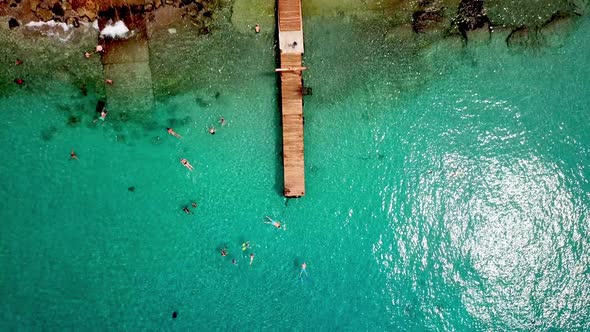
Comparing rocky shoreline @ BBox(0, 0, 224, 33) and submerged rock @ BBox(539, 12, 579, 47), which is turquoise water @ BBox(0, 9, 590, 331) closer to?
submerged rock @ BBox(539, 12, 579, 47)

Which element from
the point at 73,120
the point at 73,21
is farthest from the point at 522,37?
the point at 73,120

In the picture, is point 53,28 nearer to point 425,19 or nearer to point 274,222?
point 274,222

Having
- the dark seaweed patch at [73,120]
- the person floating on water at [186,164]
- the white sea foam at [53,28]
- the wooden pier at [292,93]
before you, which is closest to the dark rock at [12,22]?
the white sea foam at [53,28]

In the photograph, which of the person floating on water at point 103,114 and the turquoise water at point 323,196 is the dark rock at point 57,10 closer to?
the turquoise water at point 323,196

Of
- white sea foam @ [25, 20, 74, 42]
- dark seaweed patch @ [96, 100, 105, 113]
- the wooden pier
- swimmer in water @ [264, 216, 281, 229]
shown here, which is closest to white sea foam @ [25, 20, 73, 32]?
white sea foam @ [25, 20, 74, 42]

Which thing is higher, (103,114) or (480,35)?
(480,35)

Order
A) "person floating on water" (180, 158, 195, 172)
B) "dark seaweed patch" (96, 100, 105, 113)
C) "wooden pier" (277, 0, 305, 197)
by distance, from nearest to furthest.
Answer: "wooden pier" (277, 0, 305, 197) → "dark seaweed patch" (96, 100, 105, 113) → "person floating on water" (180, 158, 195, 172)
